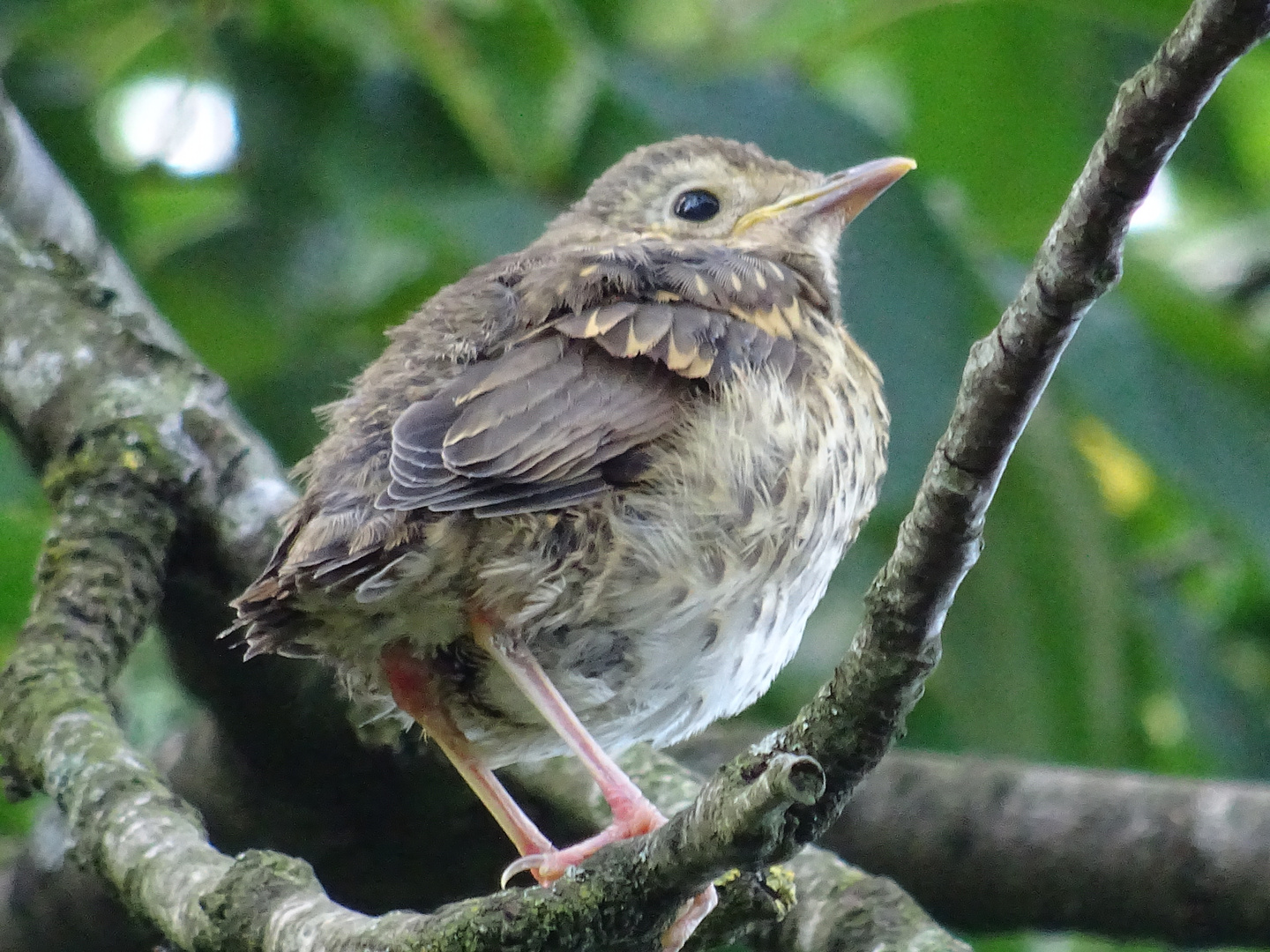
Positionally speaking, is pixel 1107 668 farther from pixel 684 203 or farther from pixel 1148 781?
pixel 684 203

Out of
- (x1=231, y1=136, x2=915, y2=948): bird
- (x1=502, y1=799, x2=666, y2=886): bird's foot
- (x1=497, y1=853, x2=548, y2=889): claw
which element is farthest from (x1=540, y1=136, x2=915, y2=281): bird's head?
(x1=497, y1=853, x2=548, y2=889): claw

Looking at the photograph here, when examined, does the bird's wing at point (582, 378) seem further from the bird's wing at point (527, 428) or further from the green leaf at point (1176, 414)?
the green leaf at point (1176, 414)

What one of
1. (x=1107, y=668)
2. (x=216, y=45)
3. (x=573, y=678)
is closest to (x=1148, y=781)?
(x=1107, y=668)

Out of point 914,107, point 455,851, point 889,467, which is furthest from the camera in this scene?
point 914,107

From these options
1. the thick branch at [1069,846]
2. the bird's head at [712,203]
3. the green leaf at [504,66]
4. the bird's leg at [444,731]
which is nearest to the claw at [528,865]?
the bird's leg at [444,731]

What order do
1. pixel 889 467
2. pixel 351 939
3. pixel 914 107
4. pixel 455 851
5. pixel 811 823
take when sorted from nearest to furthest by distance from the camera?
pixel 811 823 → pixel 351 939 → pixel 889 467 → pixel 455 851 → pixel 914 107

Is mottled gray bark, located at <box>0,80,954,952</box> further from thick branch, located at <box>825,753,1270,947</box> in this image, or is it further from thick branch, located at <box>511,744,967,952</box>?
thick branch, located at <box>825,753,1270,947</box>
